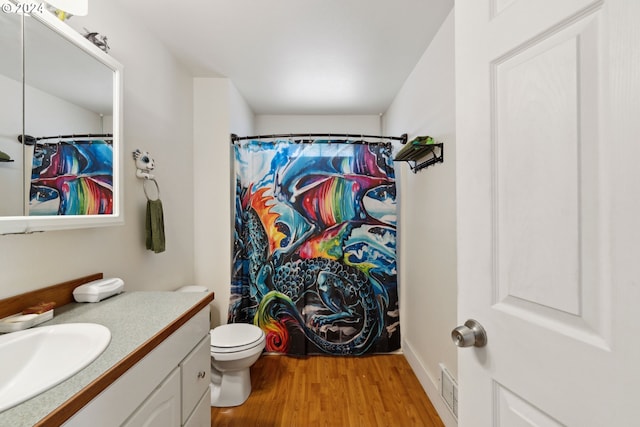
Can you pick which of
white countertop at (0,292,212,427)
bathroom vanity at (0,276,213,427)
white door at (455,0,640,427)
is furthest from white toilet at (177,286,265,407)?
white door at (455,0,640,427)

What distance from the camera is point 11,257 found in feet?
3.09

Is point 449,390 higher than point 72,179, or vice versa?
point 72,179

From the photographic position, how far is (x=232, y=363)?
169cm

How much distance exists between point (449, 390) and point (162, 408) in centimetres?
145

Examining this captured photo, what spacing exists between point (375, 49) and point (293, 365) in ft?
8.03

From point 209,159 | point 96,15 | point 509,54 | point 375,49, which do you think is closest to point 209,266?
point 209,159

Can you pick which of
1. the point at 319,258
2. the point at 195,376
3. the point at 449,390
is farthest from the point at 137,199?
the point at 449,390

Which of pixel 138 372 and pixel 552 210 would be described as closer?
pixel 552 210

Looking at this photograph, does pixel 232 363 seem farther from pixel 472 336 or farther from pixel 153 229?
pixel 472 336

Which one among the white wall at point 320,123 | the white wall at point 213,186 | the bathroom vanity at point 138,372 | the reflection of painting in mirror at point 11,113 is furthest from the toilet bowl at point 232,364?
the white wall at point 320,123

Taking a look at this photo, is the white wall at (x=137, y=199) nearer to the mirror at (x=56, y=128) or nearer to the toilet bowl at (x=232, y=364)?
the mirror at (x=56, y=128)

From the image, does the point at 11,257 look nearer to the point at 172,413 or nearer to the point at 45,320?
the point at 45,320

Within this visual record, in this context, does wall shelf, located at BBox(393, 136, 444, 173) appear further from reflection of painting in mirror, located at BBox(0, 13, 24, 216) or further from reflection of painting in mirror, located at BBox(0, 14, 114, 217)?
reflection of painting in mirror, located at BBox(0, 13, 24, 216)

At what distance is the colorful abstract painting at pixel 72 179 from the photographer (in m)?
0.97
